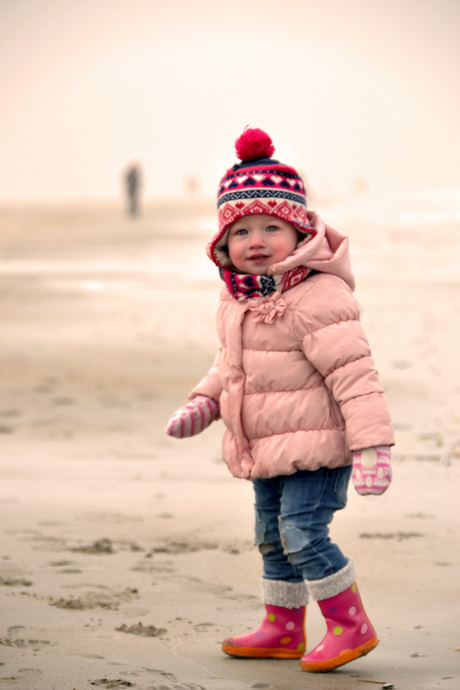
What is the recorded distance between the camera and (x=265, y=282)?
3.71 m

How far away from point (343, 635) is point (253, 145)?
1.60 meters

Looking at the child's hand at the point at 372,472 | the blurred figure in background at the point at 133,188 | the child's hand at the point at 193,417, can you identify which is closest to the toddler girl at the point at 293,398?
the child's hand at the point at 372,472

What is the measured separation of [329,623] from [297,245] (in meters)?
1.23

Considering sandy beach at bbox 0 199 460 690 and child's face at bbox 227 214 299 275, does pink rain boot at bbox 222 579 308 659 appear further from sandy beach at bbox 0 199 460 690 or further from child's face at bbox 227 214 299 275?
child's face at bbox 227 214 299 275

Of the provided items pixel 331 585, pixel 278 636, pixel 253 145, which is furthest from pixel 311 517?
pixel 253 145

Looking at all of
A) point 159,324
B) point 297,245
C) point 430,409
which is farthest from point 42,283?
point 297,245

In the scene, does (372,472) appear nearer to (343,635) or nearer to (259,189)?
(343,635)

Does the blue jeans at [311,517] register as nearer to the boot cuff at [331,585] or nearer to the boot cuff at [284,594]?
the boot cuff at [331,585]

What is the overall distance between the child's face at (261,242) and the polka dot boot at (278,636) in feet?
3.75

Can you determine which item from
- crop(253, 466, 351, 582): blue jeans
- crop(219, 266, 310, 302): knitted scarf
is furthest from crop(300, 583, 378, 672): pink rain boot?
crop(219, 266, 310, 302): knitted scarf

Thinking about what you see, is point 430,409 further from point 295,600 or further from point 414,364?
point 295,600

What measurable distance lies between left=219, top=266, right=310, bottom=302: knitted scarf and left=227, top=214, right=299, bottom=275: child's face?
49 millimetres

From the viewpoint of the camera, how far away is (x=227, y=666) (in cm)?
363

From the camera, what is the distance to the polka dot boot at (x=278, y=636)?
3.80m
